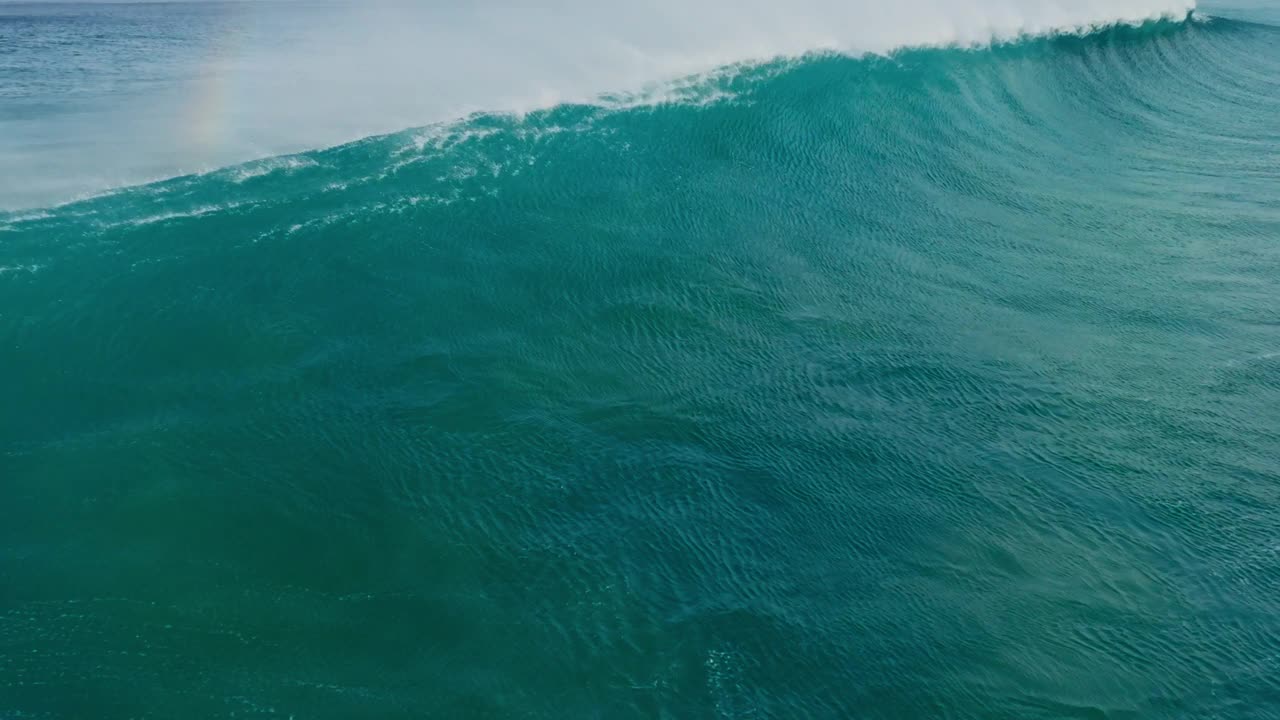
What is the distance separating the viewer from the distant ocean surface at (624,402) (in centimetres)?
1166

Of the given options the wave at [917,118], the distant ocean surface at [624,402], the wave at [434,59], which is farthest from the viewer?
the wave at [434,59]

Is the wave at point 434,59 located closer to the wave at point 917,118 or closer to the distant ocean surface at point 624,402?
the distant ocean surface at point 624,402

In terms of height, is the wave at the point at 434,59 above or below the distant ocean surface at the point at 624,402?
above

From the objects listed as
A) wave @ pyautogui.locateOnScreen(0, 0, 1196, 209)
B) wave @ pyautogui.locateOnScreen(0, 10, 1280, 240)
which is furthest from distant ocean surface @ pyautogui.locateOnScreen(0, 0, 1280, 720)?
wave @ pyautogui.locateOnScreen(0, 0, 1196, 209)

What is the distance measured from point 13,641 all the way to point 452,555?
19.7ft

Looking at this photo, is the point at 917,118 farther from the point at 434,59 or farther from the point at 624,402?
the point at 624,402

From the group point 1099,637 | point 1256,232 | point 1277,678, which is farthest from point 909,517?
point 1256,232

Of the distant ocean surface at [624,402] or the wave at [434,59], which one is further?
the wave at [434,59]

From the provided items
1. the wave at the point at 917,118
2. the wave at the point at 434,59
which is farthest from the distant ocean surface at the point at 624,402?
the wave at the point at 434,59

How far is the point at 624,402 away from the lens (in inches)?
651

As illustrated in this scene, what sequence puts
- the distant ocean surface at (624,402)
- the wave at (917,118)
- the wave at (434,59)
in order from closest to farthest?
the distant ocean surface at (624,402)
the wave at (917,118)
the wave at (434,59)

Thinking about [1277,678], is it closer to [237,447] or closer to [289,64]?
[237,447]

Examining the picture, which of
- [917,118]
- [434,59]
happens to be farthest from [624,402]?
[434,59]

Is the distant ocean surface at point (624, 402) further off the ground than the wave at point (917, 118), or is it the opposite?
the wave at point (917, 118)
